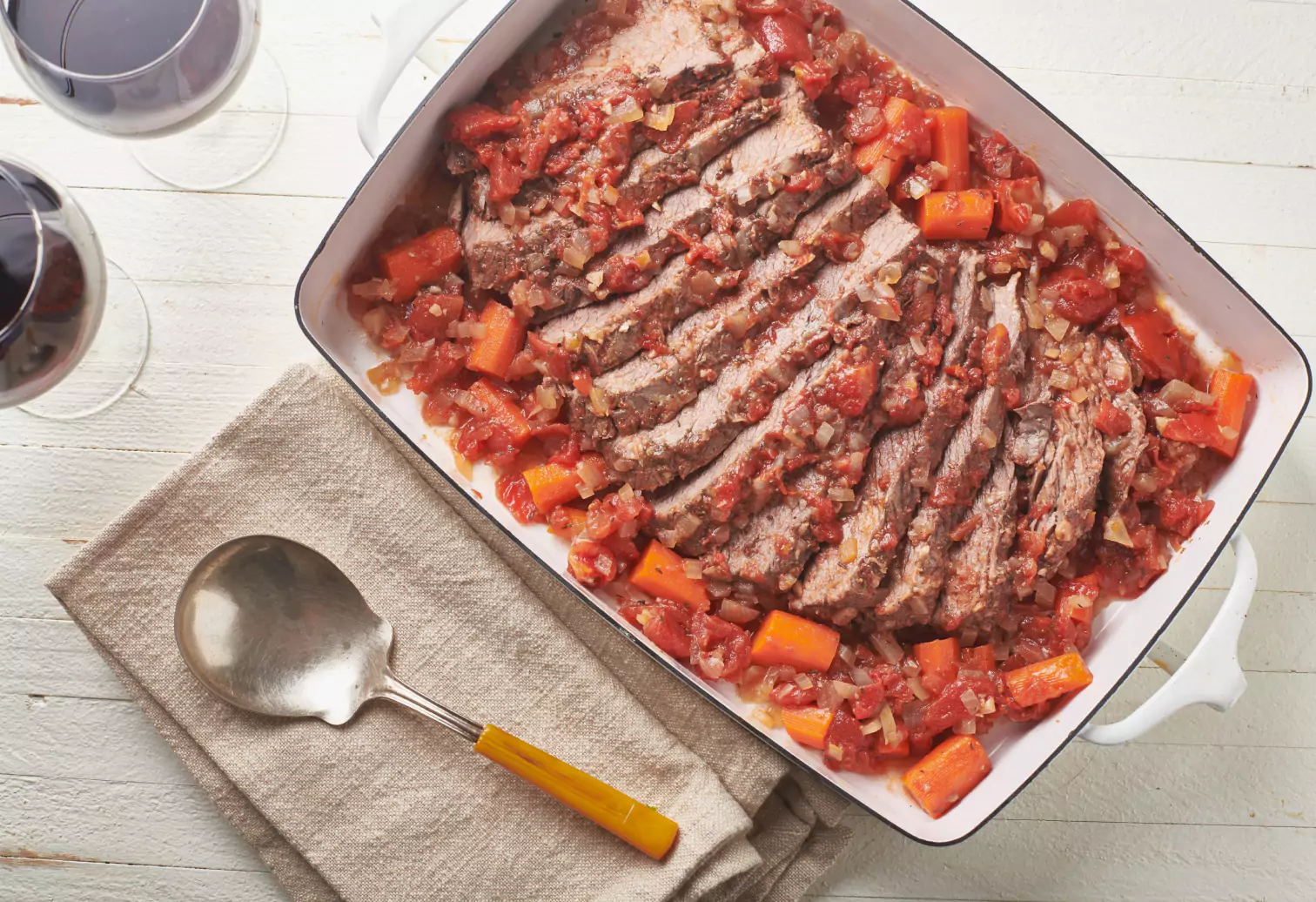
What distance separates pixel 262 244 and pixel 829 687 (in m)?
2.59

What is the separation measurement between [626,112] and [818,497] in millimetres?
1415

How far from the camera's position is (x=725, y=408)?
3184mm

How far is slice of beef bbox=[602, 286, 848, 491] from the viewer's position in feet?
10.4

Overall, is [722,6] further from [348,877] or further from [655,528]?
[348,877]

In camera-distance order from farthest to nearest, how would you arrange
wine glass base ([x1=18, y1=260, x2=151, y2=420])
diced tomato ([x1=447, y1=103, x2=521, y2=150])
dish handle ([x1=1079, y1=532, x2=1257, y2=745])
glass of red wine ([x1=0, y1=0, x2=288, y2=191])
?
1. wine glass base ([x1=18, y1=260, x2=151, y2=420])
2. diced tomato ([x1=447, y1=103, x2=521, y2=150])
3. dish handle ([x1=1079, y1=532, x2=1257, y2=745])
4. glass of red wine ([x1=0, y1=0, x2=288, y2=191])

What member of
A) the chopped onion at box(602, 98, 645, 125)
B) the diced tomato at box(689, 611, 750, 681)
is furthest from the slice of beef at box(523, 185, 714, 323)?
the diced tomato at box(689, 611, 750, 681)

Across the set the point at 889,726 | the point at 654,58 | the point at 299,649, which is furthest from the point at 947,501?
the point at 299,649

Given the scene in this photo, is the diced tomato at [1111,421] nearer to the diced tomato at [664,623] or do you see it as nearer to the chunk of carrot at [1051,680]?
the chunk of carrot at [1051,680]

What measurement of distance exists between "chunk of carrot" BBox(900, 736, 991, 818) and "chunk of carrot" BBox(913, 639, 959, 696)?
7.5 inches

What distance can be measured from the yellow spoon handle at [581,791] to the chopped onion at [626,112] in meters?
2.03

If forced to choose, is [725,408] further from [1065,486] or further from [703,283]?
[1065,486]

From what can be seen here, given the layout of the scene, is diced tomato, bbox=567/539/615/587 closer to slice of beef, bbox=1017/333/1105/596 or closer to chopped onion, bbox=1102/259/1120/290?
slice of beef, bbox=1017/333/1105/596

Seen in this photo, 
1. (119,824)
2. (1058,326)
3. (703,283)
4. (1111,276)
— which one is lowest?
(119,824)

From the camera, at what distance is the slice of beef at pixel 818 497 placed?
3.18 m
